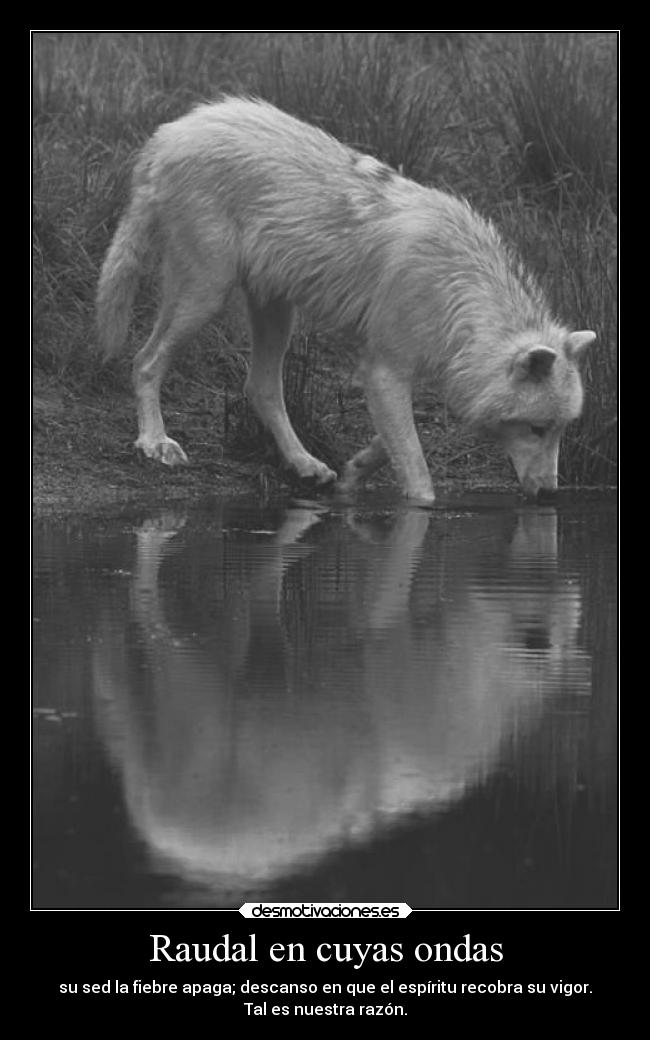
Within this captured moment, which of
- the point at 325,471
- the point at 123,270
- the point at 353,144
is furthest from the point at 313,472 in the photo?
the point at 353,144

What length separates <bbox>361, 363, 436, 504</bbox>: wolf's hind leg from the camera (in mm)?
10047

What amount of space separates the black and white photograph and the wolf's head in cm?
2

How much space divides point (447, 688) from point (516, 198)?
328 inches

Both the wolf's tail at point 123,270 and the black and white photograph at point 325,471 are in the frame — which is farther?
the wolf's tail at point 123,270

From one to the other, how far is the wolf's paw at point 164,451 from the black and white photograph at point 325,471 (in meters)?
0.01

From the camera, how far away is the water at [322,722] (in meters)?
4.35

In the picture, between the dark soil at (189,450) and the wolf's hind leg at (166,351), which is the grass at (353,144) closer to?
the dark soil at (189,450)

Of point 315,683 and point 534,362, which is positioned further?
point 534,362

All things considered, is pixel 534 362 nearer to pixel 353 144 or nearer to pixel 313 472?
pixel 313 472

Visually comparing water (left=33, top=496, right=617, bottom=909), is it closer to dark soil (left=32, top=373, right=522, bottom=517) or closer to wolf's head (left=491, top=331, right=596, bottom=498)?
dark soil (left=32, top=373, right=522, bottom=517)

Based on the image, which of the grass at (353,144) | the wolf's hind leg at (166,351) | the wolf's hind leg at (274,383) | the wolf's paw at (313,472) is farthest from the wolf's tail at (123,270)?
the wolf's paw at (313,472)

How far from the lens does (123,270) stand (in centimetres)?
1066

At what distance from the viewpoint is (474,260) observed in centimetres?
1026

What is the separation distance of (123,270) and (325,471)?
5.11 feet
